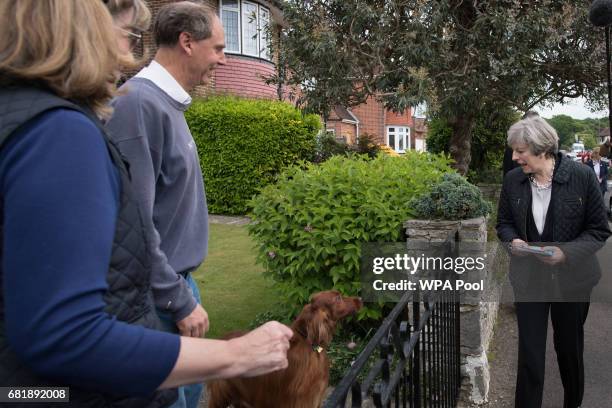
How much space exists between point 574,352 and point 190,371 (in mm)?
3460

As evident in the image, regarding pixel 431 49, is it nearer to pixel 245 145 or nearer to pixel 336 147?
pixel 336 147

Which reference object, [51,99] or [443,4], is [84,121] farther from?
[443,4]

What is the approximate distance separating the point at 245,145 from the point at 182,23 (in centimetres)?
1152

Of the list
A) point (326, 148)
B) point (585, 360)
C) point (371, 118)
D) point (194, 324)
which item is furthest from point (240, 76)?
point (371, 118)

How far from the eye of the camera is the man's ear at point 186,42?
2326 mm

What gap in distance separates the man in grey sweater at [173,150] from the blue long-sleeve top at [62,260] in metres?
0.75

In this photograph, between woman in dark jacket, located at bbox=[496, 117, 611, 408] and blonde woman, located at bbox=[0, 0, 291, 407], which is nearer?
blonde woman, located at bbox=[0, 0, 291, 407]

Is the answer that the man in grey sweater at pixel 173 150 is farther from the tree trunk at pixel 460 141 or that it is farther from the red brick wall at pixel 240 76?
the red brick wall at pixel 240 76

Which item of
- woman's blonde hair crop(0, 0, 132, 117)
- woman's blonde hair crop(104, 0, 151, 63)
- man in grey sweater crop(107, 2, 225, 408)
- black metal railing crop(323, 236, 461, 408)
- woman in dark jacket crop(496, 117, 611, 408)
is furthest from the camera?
woman in dark jacket crop(496, 117, 611, 408)

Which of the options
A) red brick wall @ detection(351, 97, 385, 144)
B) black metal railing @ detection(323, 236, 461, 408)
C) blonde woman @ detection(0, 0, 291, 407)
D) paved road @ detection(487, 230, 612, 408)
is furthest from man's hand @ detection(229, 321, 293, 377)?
red brick wall @ detection(351, 97, 385, 144)

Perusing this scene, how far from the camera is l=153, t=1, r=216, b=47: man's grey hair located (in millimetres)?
2320

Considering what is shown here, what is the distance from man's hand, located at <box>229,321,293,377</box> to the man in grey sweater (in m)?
0.67

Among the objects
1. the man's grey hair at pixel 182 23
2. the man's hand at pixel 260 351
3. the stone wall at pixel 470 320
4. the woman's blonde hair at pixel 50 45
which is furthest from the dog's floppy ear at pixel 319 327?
the woman's blonde hair at pixel 50 45

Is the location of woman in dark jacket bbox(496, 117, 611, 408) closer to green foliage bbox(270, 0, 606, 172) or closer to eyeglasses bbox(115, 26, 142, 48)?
eyeglasses bbox(115, 26, 142, 48)
